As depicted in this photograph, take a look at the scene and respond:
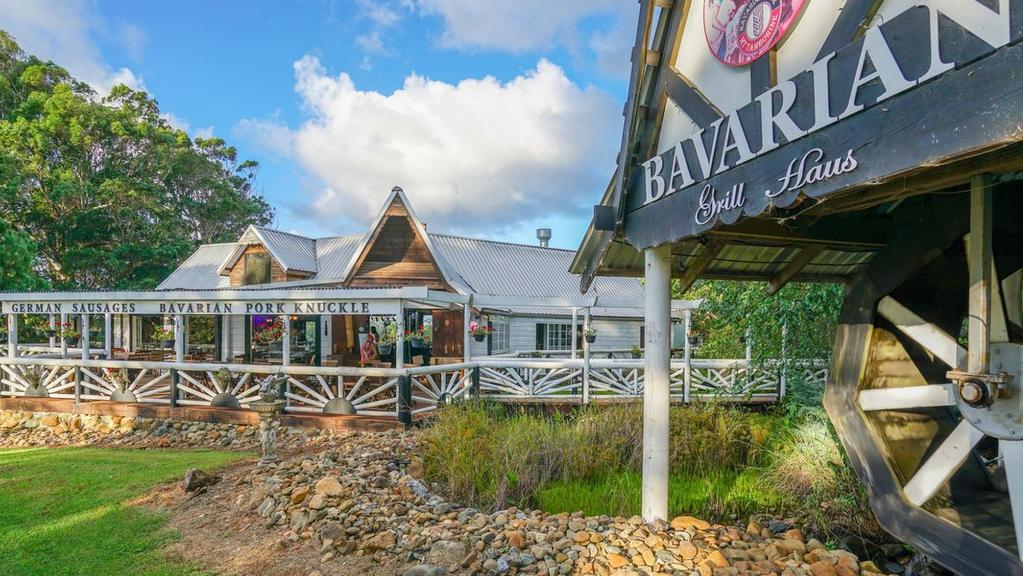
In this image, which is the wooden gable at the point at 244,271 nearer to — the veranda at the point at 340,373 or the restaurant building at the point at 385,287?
the restaurant building at the point at 385,287

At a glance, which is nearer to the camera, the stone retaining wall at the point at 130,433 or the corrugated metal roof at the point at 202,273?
the stone retaining wall at the point at 130,433

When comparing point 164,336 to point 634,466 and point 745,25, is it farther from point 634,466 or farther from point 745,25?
point 745,25

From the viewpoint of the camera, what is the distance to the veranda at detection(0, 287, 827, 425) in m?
10.0

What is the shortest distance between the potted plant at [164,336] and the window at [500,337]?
9.03m

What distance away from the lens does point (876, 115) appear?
247 centimetres

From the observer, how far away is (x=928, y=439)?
A: 4.53 metres

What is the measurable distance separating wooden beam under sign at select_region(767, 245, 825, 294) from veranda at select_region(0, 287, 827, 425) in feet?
12.4

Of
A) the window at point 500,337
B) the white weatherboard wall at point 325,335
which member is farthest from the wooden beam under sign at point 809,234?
the white weatherboard wall at point 325,335

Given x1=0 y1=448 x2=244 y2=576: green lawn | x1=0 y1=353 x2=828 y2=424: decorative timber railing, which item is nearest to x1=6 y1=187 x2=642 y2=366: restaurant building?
Answer: x1=0 y1=353 x2=828 y2=424: decorative timber railing

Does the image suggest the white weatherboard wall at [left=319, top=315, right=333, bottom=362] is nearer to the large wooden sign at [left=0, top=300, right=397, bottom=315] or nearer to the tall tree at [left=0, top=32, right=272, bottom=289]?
the large wooden sign at [left=0, top=300, right=397, bottom=315]

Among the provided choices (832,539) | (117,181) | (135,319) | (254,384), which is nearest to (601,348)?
(254,384)

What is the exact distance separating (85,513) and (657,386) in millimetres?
5851

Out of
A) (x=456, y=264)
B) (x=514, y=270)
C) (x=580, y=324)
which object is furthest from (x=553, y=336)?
(x=456, y=264)

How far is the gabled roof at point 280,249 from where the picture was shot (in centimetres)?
1814
